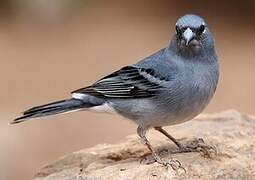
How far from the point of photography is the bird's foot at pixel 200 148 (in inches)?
284

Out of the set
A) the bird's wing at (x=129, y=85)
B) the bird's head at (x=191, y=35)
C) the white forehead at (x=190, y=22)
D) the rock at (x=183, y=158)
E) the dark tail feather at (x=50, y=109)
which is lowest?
the rock at (x=183, y=158)

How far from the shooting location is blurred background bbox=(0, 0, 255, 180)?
1232 centimetres

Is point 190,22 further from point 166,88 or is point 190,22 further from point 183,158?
point 183,158

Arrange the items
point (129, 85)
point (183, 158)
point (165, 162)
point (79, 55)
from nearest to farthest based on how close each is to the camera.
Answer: point (165, 162)
point (183, 158)
point (129, 85)
point (79, 55)

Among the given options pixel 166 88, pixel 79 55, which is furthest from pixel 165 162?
pixel 79 55

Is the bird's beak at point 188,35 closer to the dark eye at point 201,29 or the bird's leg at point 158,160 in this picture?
the dark eye at point 201,29

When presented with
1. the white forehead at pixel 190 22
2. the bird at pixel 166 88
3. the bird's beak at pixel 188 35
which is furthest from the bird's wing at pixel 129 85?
the white forehead at pixel 190 22

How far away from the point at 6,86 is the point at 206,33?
27.4ft

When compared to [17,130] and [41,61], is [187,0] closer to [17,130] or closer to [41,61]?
[41,61]

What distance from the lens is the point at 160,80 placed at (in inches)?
284

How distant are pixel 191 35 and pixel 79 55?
965 cm

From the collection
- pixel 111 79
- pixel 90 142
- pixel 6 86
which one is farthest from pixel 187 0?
pixel 111 79

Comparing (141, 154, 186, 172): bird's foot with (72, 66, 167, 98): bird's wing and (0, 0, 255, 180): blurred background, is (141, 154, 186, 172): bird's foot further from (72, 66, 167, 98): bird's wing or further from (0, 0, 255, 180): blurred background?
(0, 0, 255, 180): blurred background

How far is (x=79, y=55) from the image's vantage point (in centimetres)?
1647
